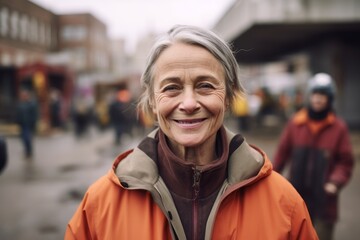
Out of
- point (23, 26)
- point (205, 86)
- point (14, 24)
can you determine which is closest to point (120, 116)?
point (205, 86)

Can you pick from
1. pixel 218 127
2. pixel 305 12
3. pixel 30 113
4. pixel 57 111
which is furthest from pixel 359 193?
pixel 57 111

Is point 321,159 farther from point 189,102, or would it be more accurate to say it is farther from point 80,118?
point 80,118

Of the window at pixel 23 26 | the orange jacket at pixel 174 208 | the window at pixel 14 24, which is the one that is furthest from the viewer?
the window at pixel 23 26

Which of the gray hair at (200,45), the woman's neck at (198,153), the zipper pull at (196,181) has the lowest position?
the zipper pull at (196,181)

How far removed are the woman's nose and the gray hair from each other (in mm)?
204

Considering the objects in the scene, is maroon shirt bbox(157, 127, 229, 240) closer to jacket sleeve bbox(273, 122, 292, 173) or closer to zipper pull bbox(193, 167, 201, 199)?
zipper pull bbox(193, 167, 201, 199)

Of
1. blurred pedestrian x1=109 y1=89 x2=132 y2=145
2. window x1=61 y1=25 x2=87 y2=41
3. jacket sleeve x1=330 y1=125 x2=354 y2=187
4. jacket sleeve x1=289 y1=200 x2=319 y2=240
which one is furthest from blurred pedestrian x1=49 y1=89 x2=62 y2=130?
window x1=61 y1=25 x2=87 y2=41

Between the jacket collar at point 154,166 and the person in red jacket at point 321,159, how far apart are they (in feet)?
6.37

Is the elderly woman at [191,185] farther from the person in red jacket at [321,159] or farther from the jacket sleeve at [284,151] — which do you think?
the jacket sleeve at [284,151]

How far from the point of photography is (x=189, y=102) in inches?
64.3

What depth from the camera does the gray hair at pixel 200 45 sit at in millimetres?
1647

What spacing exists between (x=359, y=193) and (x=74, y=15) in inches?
1838

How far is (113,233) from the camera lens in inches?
63.3

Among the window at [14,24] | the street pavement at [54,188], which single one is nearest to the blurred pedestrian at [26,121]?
the street pavement at [54,188]
